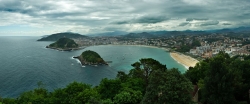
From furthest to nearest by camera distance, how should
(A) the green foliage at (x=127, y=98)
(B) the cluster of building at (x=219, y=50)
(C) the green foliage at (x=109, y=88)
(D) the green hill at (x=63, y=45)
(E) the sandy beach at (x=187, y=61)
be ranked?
1. (D) the green hill at (x=63, y=45)
2. (B) the cluster of building at (x=219, y=50)
3. (E) the sandy beach at (x=187, y=61)
4. (C) the green foliage at (x=109, y=88)
5. (A) the green foliage at (x=127, y=98)

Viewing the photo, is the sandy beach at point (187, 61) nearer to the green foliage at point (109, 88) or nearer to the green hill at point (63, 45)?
the green foliage at point (109, 88)

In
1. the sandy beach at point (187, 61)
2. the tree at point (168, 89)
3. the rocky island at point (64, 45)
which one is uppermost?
the tree at point (168, 89)

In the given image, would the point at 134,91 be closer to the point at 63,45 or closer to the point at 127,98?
the point at 127,98

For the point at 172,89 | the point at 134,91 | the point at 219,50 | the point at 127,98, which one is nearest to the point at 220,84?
the point at 172,89

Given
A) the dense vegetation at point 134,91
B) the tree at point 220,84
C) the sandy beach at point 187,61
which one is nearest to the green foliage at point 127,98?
the dense vegetation at point 134,91

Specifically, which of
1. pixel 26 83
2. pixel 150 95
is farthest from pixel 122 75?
pixel 26 83

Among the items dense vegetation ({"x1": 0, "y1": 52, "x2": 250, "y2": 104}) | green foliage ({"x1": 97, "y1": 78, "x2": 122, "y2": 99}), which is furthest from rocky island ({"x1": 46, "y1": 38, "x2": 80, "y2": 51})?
green foliage ({"x1": 97, "y1": 78, "x2": 122, "y2": 99})

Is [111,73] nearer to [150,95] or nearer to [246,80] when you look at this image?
[246,80]
